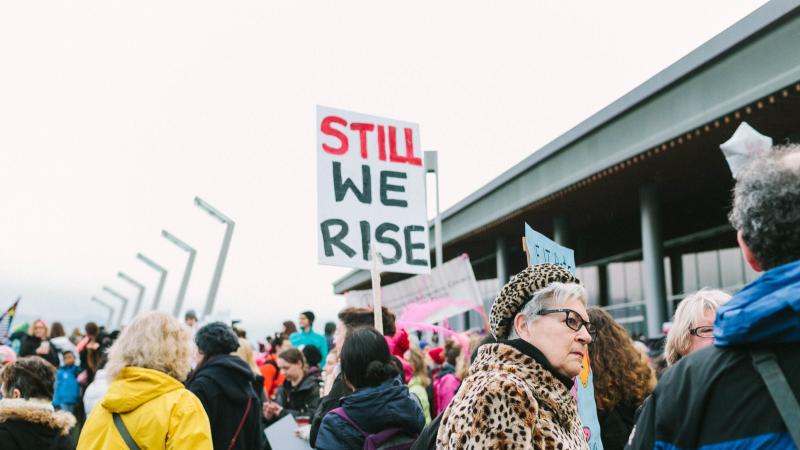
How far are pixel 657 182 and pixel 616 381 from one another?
1259 cm

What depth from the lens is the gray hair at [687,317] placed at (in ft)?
12.8

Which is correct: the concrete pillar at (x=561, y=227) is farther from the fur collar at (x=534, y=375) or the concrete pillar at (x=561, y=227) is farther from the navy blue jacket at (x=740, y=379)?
the navy blue jacket at (x=740, y=379)

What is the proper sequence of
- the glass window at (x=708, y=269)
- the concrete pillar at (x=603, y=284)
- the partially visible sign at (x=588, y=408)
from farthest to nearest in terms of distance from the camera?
the concrete pillar at (x=603, y=284)
the glass window at (x=708, y=269)
the partially visible sign at (x=588, y=408)

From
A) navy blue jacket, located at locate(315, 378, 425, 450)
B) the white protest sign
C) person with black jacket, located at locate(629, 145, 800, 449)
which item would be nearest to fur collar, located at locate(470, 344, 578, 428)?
person with black jacket, located at locate(629, 145, 800, 449)

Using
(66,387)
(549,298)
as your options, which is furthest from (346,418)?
(66,387)

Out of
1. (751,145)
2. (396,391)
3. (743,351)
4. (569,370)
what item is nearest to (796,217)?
(743,351)

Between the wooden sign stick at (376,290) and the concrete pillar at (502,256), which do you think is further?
the concrete pillar at (502,256)

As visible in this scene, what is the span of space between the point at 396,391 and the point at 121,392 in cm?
146

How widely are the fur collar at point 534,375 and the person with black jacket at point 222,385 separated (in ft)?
8.84

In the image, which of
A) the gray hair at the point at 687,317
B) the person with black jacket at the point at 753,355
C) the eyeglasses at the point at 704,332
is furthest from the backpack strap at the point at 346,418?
the person with black jacket at the point at 753,355

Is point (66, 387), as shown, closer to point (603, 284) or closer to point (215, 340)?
point (215, 340)

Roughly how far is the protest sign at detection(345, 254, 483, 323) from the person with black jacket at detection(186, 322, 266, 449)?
245 inches

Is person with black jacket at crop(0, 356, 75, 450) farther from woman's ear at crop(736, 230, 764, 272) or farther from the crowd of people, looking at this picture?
woman's ear at crop(736, 230, 764, 272)

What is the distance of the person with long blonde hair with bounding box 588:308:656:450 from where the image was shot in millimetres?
4180
